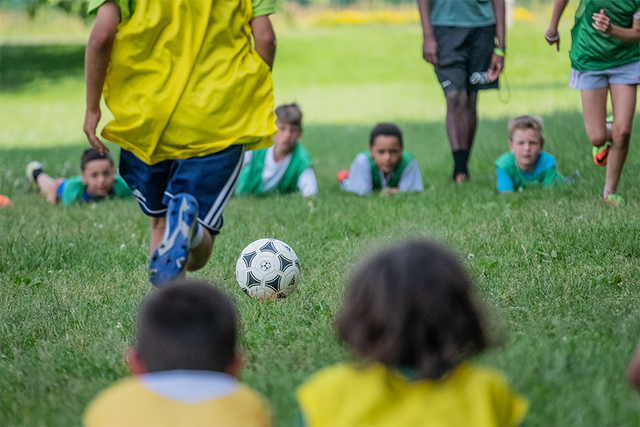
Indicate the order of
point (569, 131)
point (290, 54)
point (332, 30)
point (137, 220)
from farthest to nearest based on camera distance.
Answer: point (332, 30) → point (290, 54) → point (569, 131) → point (137, 220)

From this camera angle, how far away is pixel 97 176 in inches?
310

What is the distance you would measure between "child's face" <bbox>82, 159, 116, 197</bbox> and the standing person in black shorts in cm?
366

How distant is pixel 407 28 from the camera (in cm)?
3866

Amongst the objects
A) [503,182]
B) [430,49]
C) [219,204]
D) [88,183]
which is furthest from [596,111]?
[88,183]

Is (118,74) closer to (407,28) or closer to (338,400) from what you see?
(338,400)

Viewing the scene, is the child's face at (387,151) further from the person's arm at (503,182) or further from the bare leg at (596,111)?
the bare leg at (596,111)

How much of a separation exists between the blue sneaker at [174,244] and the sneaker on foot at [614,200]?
12.1 feet

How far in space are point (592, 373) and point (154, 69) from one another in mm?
2391

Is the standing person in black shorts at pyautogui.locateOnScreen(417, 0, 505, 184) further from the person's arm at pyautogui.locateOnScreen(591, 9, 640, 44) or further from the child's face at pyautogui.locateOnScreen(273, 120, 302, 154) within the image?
the person's arm at pyautogui.locateOnScreen(591, 9, 640, 44)

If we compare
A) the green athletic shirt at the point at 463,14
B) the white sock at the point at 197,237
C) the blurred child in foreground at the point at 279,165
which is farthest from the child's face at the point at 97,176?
the white sock at the point at 197,237

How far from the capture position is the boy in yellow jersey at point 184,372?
1.72 meters

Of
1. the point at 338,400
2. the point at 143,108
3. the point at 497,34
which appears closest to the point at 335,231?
the point at 143,108

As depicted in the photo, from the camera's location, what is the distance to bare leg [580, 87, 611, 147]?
18.2ft

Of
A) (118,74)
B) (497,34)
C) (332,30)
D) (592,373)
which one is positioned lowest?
(332,30)
